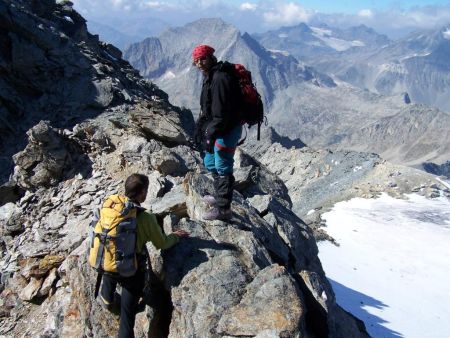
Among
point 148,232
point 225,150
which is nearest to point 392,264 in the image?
point 225,150

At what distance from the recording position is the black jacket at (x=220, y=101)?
965cm

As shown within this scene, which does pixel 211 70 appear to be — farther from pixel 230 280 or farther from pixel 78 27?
pixel 78 27

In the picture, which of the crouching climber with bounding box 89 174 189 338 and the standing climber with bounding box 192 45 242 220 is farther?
the standing climber with bounding box 192 45 242 220

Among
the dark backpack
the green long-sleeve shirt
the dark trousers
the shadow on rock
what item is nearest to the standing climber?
the dark backpack

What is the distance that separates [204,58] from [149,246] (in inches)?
166

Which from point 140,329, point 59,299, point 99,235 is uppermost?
point 99,235

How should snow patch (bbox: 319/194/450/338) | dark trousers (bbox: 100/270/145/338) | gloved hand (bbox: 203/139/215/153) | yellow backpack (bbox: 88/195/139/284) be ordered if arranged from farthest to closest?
1. snow patch (bbox: 319/194/450/338)
2. gloved hand (bbox: 203/139/215/153)
3. dark trousers (bbox: 100/270/145/338)
4. yellow backpack (bbox: 88/195/139/284)

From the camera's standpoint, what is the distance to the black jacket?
31.7 ft

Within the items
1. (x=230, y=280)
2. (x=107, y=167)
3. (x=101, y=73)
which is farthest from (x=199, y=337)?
(x=101, y=73)

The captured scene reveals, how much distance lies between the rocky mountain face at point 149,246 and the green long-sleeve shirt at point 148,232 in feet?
2.01

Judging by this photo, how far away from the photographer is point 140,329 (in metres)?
8.82

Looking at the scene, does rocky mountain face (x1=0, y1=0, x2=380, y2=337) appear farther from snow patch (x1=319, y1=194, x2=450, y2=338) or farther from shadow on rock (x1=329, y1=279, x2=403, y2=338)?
snow patch (x1=319, y1=194, x2=450, y2=338)

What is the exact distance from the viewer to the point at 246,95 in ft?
33.1

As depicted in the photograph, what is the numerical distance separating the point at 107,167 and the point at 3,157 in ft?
33.4
